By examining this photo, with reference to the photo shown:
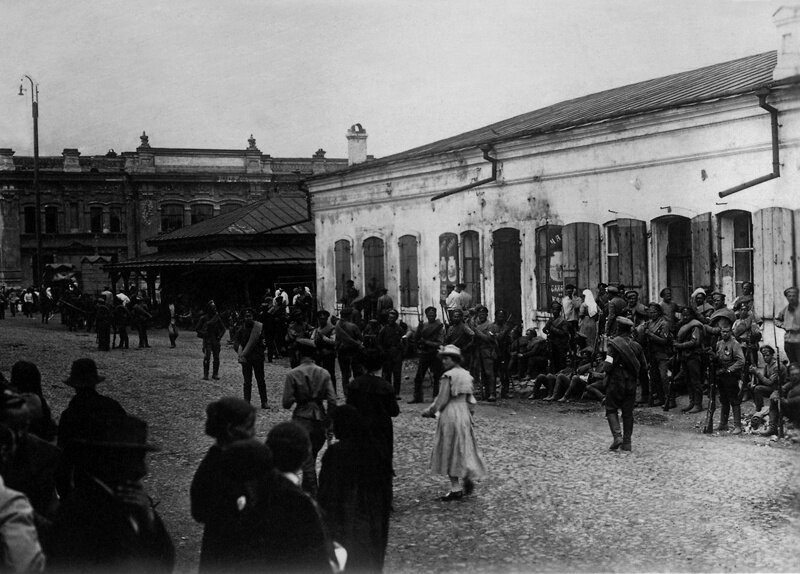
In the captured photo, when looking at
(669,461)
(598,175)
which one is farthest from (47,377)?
(669,461)

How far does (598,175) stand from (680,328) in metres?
4.15

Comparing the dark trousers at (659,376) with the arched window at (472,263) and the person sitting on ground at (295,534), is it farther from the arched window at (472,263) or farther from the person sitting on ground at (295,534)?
the person sitting on ground at (295,534)

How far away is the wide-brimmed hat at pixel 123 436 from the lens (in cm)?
420


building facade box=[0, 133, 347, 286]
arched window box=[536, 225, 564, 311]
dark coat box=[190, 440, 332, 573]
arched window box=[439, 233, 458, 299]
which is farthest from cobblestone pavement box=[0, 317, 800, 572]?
building facade box=[0, 133, 347, 286]

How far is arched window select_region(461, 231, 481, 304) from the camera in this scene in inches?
760

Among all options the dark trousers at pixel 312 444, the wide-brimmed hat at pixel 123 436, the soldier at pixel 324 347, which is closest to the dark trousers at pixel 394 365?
the soldier at pixel 324 347

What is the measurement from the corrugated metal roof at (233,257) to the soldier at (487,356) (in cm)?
1539

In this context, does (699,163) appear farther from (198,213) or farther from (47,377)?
(198,213)

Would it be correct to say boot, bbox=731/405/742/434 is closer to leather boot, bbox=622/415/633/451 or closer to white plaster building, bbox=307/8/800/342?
leather boot, bbox=622/415/633/451

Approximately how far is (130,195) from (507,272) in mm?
26699

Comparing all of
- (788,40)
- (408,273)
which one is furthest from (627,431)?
(408,273)

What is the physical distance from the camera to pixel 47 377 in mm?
17203

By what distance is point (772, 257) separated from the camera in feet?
42.2

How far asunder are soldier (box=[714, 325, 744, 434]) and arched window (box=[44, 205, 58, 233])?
111ft
